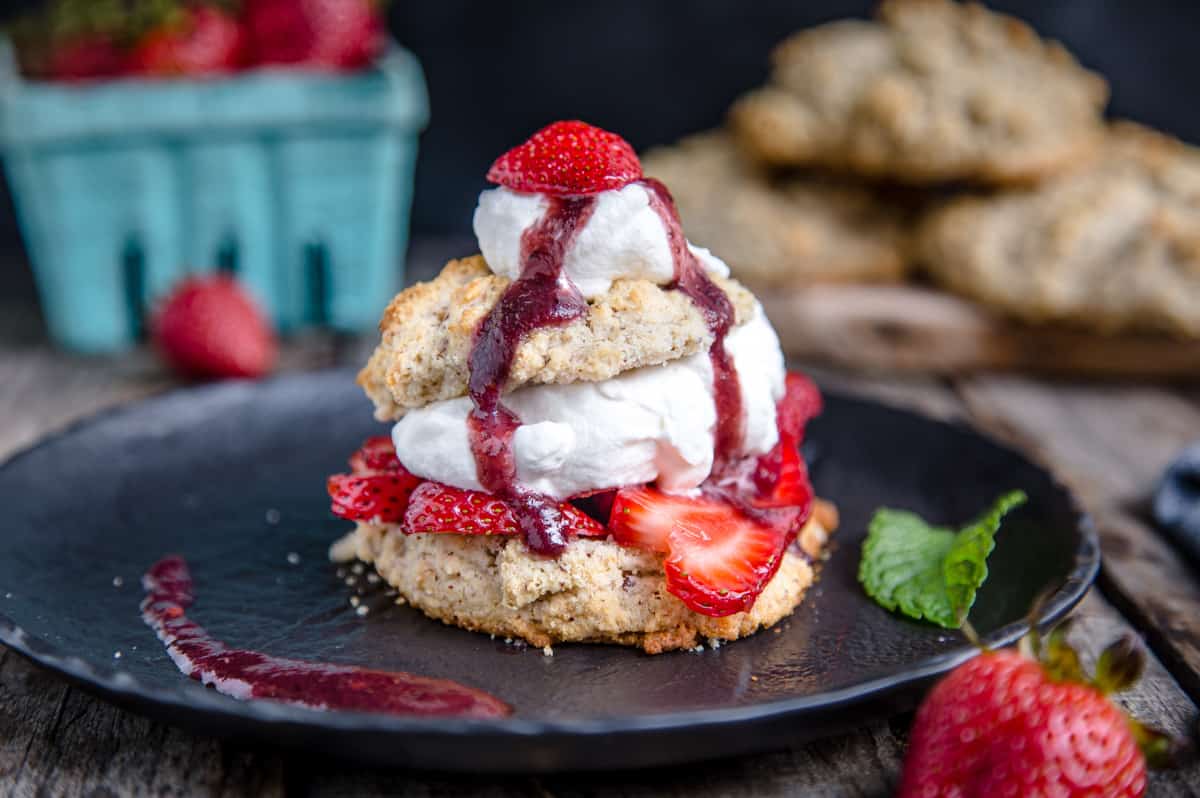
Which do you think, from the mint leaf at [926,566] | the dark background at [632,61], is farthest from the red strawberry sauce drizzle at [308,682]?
the dark background at [632,61]

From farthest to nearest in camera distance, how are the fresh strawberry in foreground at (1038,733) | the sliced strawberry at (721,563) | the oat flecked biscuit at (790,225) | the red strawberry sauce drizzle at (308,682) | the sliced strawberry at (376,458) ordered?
1. the oat flecked biscuit at (790,225)
2. the sliced strawberry at (376,458)
3. the sliced strawberry at (721,563)
4. the red strawberry sauce drizzle at (308,682)
5. the fresh strawberry in foreground at (1038,733)

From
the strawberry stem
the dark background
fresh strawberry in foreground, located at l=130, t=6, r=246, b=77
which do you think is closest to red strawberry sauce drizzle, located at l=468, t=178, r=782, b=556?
the strawberry stem

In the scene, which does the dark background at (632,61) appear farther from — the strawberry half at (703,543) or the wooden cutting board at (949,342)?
the strawberry half at (703,543)

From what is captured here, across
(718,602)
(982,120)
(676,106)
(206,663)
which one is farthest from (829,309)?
(206,663)

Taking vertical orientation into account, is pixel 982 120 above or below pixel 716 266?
below

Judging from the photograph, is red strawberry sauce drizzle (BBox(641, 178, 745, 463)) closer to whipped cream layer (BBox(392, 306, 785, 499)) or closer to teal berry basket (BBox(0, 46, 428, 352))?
whipped cream layer (BBox(392, 306, 785, 499))

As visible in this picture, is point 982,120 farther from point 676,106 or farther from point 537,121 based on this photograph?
point 537,121
